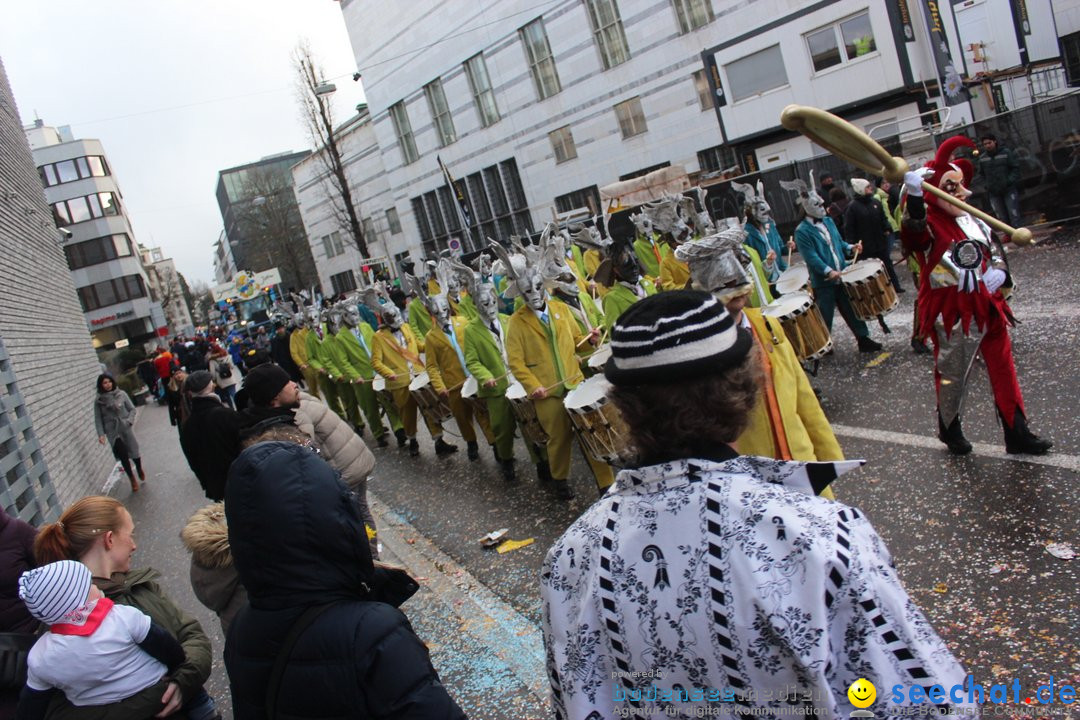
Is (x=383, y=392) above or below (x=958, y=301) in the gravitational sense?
below

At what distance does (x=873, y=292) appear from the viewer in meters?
8.51

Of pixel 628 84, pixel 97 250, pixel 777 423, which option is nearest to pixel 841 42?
pixel 628 84

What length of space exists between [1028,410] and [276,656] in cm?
580

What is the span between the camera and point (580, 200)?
37.1m

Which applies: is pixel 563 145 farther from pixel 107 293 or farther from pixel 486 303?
pixel 107 293

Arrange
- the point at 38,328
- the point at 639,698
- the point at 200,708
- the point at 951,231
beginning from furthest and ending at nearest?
the point at 38,328, the point at 951,231, the point at 200,708, the point at 639,698

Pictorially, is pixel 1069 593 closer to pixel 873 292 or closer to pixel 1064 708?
pixel 1064 708

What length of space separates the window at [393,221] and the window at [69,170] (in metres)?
29.6

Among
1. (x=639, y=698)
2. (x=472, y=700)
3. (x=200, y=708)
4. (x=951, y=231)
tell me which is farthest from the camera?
(x=951, y=231)

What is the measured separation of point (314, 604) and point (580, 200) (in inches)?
1409

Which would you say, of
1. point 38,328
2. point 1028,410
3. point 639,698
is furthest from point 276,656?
point 38,328

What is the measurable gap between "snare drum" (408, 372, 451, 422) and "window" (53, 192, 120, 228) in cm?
6513

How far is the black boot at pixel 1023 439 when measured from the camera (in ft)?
17.3

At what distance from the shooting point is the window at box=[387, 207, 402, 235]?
177 feet
